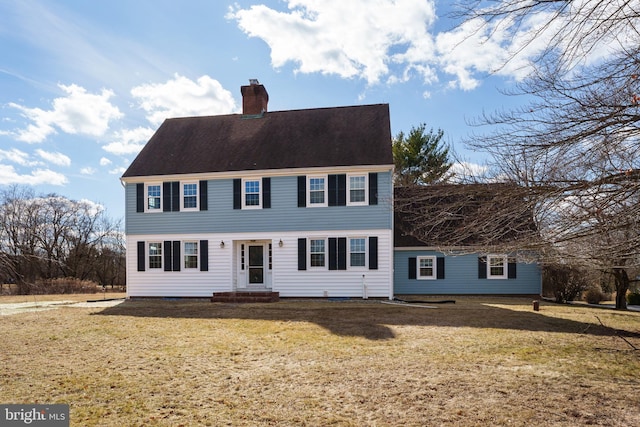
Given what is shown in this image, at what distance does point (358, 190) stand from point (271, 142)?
15.3 feet

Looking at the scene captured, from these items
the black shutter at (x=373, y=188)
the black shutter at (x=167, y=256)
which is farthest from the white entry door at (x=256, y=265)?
the black shutter at (x=373, y=188)

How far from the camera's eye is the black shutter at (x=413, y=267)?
770 inches

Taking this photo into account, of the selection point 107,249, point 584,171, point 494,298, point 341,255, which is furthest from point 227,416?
point 107,249

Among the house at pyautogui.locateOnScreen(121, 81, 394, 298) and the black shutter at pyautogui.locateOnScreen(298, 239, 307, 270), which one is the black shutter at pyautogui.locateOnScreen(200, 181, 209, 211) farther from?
the black shutter at pyautogui.locateOnScreen(298, 239, 307, 270)

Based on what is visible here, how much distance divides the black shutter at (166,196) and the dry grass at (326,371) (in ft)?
23.9

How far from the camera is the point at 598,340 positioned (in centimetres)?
891

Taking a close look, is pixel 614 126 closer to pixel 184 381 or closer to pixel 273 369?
pixel 273 369

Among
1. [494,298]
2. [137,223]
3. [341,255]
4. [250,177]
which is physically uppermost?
[250,177]

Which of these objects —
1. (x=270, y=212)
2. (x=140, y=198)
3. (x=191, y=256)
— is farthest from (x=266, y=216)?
(x=140, y=198)

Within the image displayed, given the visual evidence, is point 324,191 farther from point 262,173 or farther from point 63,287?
point 63,287

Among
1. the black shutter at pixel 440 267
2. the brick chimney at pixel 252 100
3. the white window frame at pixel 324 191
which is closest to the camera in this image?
the white window frame at pixel 324 191

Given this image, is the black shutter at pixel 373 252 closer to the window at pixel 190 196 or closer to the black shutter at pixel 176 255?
the window at pixel 190 196

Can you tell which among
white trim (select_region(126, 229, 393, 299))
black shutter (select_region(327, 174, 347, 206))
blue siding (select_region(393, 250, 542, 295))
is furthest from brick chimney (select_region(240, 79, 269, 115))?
blue siding (select_region(393, 250, 542, 295))

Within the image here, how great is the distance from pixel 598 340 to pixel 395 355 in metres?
4.91
